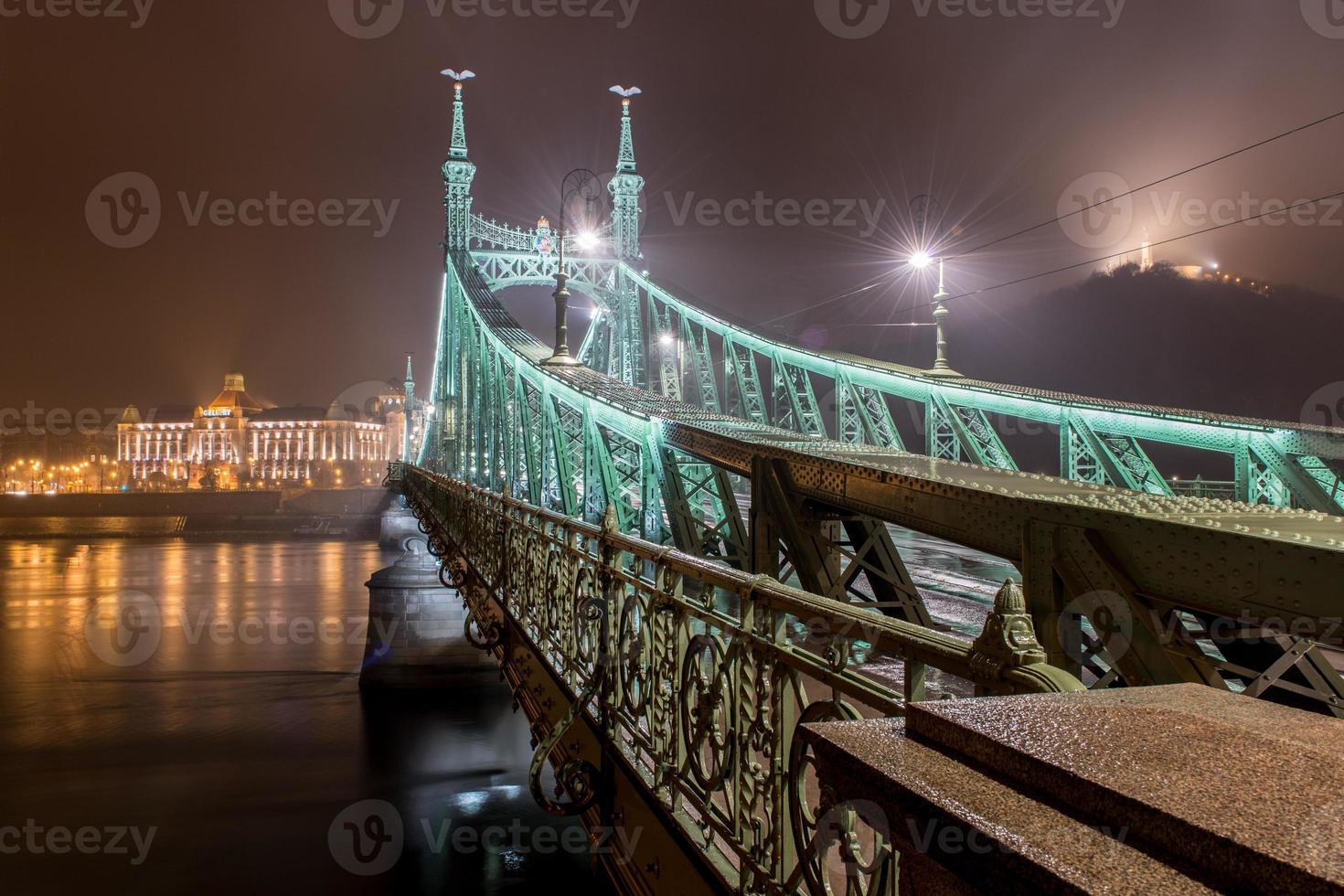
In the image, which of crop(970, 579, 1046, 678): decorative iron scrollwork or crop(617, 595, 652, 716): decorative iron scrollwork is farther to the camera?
crop(617, 595, 652, 716): decorative iron scrollwork

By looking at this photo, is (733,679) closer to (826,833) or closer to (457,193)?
(826,833)

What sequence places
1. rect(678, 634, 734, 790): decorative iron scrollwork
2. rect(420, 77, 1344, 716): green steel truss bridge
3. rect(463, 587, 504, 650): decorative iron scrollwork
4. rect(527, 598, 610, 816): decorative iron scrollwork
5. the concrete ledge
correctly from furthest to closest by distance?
rect(463, 587, 504, 650): decorative iron scrollwork → rect(527, 598, 610, 816): decorative iron scrollwork → rect(420, 77, 1344, 716): green steel truss bridge → rect(678, 634, 734, 790): decorative iron scrollwork → the concrete ledge

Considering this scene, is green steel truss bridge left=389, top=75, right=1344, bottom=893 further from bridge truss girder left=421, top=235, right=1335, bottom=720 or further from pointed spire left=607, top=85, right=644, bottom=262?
pointed spire left=607, top=85, right=644, bottom=262

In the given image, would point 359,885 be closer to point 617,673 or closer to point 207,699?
point 617,673

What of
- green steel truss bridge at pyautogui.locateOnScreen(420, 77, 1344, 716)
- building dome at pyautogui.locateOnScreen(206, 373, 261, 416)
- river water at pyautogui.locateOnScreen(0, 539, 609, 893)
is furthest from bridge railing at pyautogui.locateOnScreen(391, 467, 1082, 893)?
building dome at pyautogui.locateOnScreen(206, 373, 261, 416)

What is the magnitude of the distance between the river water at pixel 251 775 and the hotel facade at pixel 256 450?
243 feet

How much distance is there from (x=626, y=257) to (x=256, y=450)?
278ft

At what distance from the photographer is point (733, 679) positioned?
284cm

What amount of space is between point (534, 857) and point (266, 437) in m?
99.2

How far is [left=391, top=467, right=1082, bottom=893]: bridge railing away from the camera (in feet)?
6.27

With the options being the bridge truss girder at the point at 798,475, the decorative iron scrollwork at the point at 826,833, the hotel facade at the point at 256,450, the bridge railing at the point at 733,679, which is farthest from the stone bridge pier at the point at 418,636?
the hotel facade at the point at 256,450

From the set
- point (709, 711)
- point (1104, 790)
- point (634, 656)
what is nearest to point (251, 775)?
point (634, 656)

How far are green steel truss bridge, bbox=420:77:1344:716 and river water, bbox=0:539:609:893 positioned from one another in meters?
3.32

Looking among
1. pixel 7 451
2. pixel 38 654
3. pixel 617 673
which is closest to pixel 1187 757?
pixel 617 673
